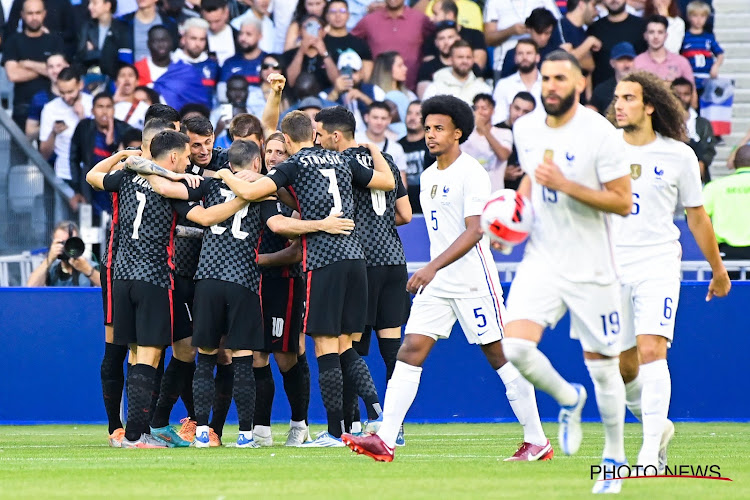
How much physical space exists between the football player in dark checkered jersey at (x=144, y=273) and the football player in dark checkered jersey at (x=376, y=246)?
1135mm

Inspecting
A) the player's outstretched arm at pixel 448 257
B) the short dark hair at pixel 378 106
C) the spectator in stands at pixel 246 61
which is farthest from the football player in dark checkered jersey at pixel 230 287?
the spectator in stands at pixel 246 61

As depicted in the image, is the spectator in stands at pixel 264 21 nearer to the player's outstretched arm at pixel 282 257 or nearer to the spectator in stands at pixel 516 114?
the spectator in stands at pixel 516 114

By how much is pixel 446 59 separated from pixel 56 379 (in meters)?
6.55

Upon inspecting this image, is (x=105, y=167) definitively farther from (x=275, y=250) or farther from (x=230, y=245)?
(x=275, y=250)

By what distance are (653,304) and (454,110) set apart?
1.88 metres

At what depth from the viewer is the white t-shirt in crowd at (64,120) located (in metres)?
16.1

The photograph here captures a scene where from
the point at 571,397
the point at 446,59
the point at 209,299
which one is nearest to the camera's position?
the point at 571,397

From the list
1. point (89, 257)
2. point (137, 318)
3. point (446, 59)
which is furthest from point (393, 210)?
point (446, 59)

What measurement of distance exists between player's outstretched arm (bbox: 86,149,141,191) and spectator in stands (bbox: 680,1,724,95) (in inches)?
351

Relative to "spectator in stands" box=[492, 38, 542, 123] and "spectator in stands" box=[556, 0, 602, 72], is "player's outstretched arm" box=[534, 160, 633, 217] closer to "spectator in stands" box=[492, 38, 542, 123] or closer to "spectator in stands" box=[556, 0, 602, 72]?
"spectator in stands" box=[492, 38, 542, 123]

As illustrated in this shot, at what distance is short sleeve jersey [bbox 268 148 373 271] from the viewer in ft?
29.5

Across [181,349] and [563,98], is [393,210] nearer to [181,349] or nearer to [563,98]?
[181,349]

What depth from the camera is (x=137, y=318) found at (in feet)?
31.1

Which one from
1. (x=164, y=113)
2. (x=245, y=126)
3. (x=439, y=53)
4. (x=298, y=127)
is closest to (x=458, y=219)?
(x=298, y=127)
